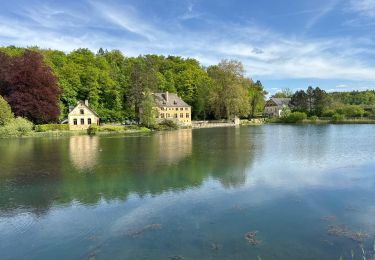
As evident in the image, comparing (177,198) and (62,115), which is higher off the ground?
(62,115)

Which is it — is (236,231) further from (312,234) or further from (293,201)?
(293,201)

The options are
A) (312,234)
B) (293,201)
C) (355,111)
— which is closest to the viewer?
(312,234)

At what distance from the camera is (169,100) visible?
74.0 metres

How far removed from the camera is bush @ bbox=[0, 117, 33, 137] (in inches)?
1762

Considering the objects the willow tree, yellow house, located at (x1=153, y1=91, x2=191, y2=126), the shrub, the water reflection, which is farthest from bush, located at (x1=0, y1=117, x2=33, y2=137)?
the shrub

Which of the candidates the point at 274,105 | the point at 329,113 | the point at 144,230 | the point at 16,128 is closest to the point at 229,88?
the point at 329,113

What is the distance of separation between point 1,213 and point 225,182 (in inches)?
386

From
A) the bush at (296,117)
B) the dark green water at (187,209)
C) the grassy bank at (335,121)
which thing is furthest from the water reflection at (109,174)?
the bush at (296,117)

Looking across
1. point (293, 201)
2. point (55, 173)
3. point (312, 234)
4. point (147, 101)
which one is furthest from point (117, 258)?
point (147, 101)

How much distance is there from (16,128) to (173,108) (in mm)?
34693

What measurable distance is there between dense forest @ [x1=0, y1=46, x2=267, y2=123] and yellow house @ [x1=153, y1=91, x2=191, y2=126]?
12.9ft

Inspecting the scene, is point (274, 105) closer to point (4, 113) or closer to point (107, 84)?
point (107, 84)

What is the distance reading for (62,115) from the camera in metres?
60.0

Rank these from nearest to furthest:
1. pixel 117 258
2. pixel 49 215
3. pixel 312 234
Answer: pixel 117 258, pixel 312 234, pixel 49 215
